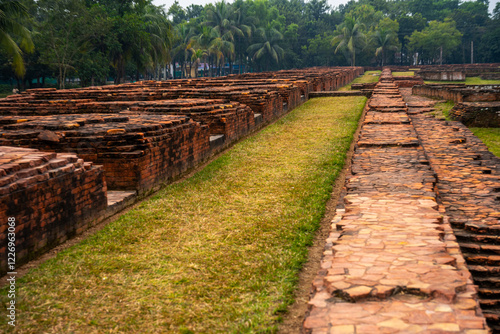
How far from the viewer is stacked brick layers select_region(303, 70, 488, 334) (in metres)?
2.06

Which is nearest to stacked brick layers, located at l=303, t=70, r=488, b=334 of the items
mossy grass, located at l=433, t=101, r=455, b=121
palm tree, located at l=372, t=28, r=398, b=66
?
mossy grass, located at l=433, t=101, r=455, b=121

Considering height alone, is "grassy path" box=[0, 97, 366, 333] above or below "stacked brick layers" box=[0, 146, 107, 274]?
below

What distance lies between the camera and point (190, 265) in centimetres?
332

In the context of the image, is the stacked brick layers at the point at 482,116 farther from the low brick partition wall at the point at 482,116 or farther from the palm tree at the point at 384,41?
the palm tree at the point at 384,41

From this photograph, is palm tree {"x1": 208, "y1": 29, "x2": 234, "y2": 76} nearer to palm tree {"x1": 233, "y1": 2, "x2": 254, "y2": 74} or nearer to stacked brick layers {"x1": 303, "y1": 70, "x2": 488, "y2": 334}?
palm tree {"x1": 233, "y1": 2, "x2": 254, "y2": 74}

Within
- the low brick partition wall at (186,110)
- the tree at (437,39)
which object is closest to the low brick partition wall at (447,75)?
the tree at (437,39)

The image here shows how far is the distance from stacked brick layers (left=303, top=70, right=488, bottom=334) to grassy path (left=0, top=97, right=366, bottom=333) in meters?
0.44

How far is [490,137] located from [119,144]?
7552 millimetres

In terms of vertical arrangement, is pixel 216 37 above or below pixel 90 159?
above

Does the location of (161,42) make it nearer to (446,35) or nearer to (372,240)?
(372,240)

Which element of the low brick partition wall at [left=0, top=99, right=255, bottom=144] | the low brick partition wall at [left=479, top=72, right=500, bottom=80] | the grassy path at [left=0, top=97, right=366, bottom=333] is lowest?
the grassy path at [left=0, top=97, right=366, bottom=333]

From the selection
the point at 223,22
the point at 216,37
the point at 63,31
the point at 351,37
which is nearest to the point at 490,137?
the point at 63,31

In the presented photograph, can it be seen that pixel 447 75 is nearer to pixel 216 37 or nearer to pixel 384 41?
pixel 216 37

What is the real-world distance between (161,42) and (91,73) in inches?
248
